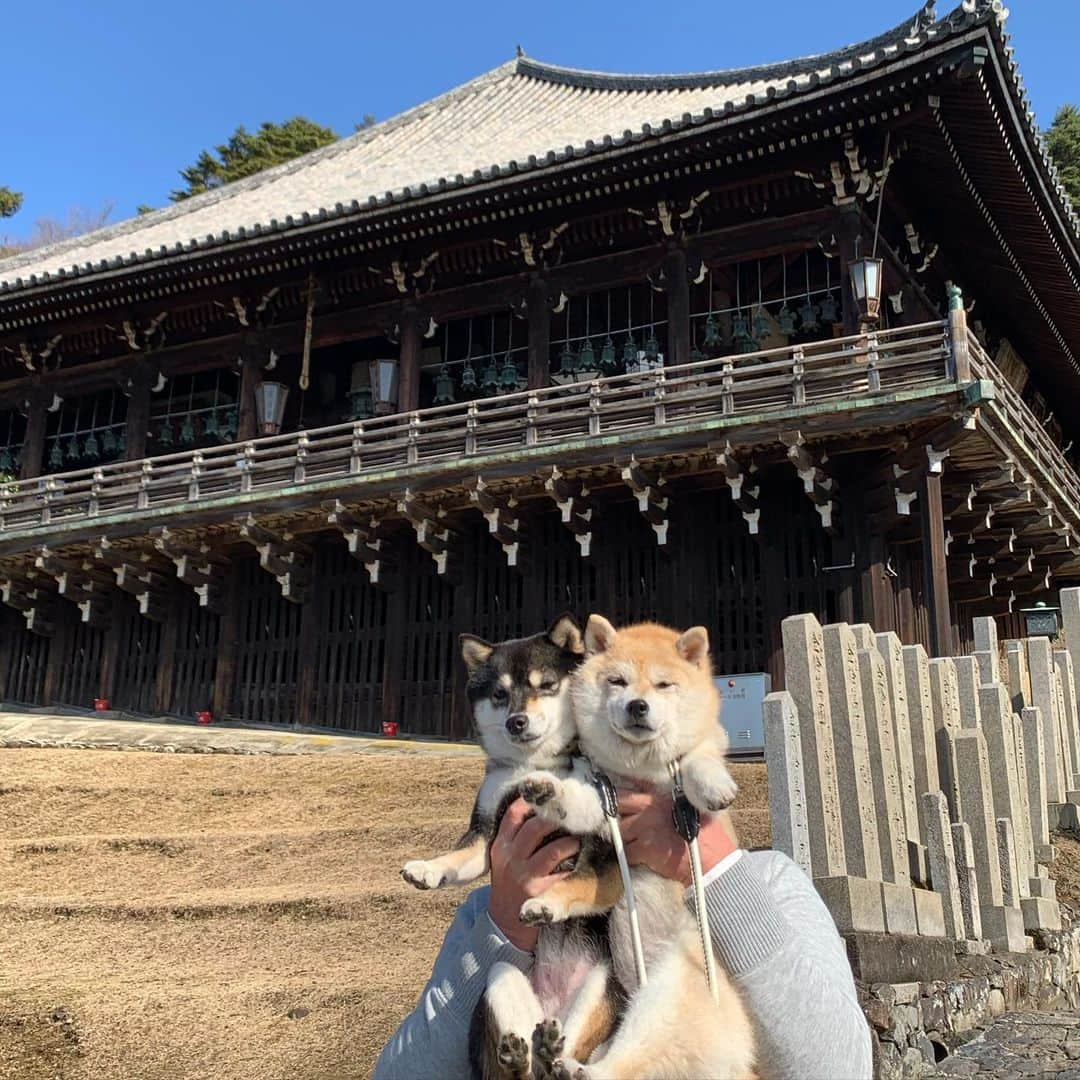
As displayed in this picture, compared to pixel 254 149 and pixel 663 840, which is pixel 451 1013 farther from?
pixel 254 149

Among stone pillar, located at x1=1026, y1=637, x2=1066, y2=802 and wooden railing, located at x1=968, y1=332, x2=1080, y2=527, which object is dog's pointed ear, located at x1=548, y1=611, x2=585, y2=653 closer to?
stone pillar, located at x1=1026, y1=637, x2=1066, y2=802

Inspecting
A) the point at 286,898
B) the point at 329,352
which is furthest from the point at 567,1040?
the point at 329,352

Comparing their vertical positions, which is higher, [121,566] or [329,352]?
[329,352]

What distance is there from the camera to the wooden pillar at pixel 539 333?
17125 millimetres

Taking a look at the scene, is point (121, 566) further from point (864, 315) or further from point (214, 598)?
point (864, 315)

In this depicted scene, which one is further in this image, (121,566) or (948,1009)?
(121,566)

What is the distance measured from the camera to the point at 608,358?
1709 cm

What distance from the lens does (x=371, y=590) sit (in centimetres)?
1795

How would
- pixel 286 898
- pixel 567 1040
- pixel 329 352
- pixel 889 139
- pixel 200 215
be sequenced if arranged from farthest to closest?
pixel 200 215 → pixel 329 352 → pixel 889 139 → pixel 286 898 → pixel 567 1040

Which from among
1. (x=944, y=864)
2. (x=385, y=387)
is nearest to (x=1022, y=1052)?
(x=944, y=864)

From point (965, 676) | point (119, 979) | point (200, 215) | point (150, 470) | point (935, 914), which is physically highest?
point (200, 215)

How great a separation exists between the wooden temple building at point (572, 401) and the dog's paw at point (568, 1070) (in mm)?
12472

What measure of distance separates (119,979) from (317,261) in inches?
525

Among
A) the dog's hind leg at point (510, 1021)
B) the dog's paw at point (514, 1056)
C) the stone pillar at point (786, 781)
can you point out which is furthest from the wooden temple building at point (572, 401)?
the dog's paw at point (514, 1056)
